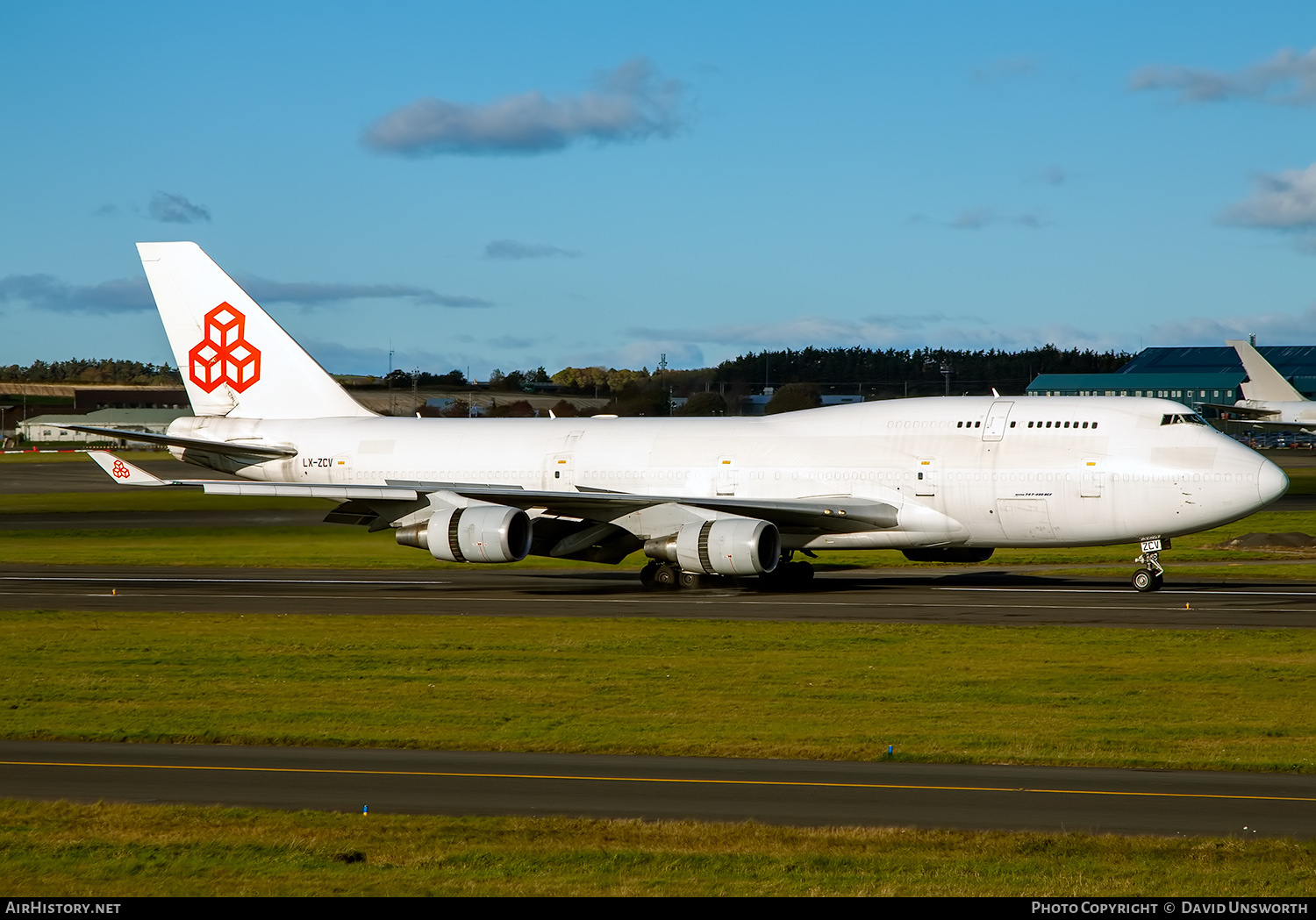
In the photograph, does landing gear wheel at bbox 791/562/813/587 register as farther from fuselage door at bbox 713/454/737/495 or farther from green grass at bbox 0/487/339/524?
green grass at bbox 0/487/339/524

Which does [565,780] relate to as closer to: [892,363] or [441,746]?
[441,746]

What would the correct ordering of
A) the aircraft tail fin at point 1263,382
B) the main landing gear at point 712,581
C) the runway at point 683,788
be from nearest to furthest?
the runway at point 683,788, the main landing gear at point 712,581, the aircraft tail fin at point 1263,382

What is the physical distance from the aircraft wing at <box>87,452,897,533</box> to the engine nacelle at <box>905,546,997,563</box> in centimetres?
161

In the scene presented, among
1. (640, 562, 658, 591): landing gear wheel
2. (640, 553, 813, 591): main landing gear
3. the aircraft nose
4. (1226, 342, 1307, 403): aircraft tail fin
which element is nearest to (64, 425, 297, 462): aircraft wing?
(640, 562, 658, 591): landing gear wheel

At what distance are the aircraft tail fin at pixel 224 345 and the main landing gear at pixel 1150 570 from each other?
78.3ft

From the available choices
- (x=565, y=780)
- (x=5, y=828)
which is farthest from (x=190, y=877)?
(x=565, y=780)

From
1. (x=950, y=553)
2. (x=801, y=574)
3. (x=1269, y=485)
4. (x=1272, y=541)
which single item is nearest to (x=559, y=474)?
(x=801, y=574)

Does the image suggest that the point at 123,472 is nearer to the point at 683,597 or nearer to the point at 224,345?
the point at 224,345

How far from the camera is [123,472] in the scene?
34969 millimetres

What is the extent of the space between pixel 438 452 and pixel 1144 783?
93.3ft

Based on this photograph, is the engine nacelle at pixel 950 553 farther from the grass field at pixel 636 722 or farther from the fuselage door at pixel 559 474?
the fuselage door at pixel 559 474

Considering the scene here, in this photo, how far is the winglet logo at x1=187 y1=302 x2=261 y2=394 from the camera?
140ft

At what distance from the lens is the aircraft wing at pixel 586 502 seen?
3441 cm

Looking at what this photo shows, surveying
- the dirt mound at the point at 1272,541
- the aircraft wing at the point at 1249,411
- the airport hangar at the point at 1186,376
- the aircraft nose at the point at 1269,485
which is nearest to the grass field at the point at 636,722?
the aircraft nose at the point at 1269,485
